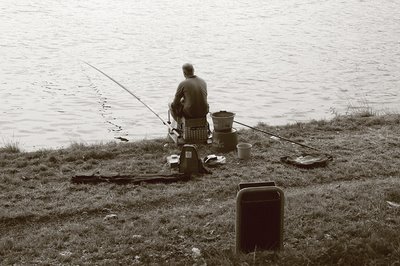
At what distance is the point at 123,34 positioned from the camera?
26.4 meters

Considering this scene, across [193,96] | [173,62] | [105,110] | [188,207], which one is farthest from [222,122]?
[173,62]

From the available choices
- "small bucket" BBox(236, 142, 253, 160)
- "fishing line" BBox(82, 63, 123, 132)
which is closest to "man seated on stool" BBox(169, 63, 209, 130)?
"small bucket" BBox(236, 142, 253, 160)

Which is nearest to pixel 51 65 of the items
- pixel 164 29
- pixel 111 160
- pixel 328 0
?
pixel 164 29

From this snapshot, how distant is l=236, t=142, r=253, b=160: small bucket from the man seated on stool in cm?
106

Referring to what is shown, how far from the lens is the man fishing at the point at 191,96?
10273mm

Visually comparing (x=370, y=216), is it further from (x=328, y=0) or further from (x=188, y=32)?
(x=328, y=0)

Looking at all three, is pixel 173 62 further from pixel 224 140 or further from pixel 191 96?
pixel 224 140

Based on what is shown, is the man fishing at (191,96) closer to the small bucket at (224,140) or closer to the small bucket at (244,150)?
the small bucket at (224,140)

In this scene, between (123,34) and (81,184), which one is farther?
(123,34)

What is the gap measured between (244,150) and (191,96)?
4.35 ft

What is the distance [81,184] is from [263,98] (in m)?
9.74

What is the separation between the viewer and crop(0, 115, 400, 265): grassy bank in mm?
6152

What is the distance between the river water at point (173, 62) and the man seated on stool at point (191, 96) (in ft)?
9.34

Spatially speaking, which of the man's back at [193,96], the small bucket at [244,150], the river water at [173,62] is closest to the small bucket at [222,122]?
the man's back at [193,96]
